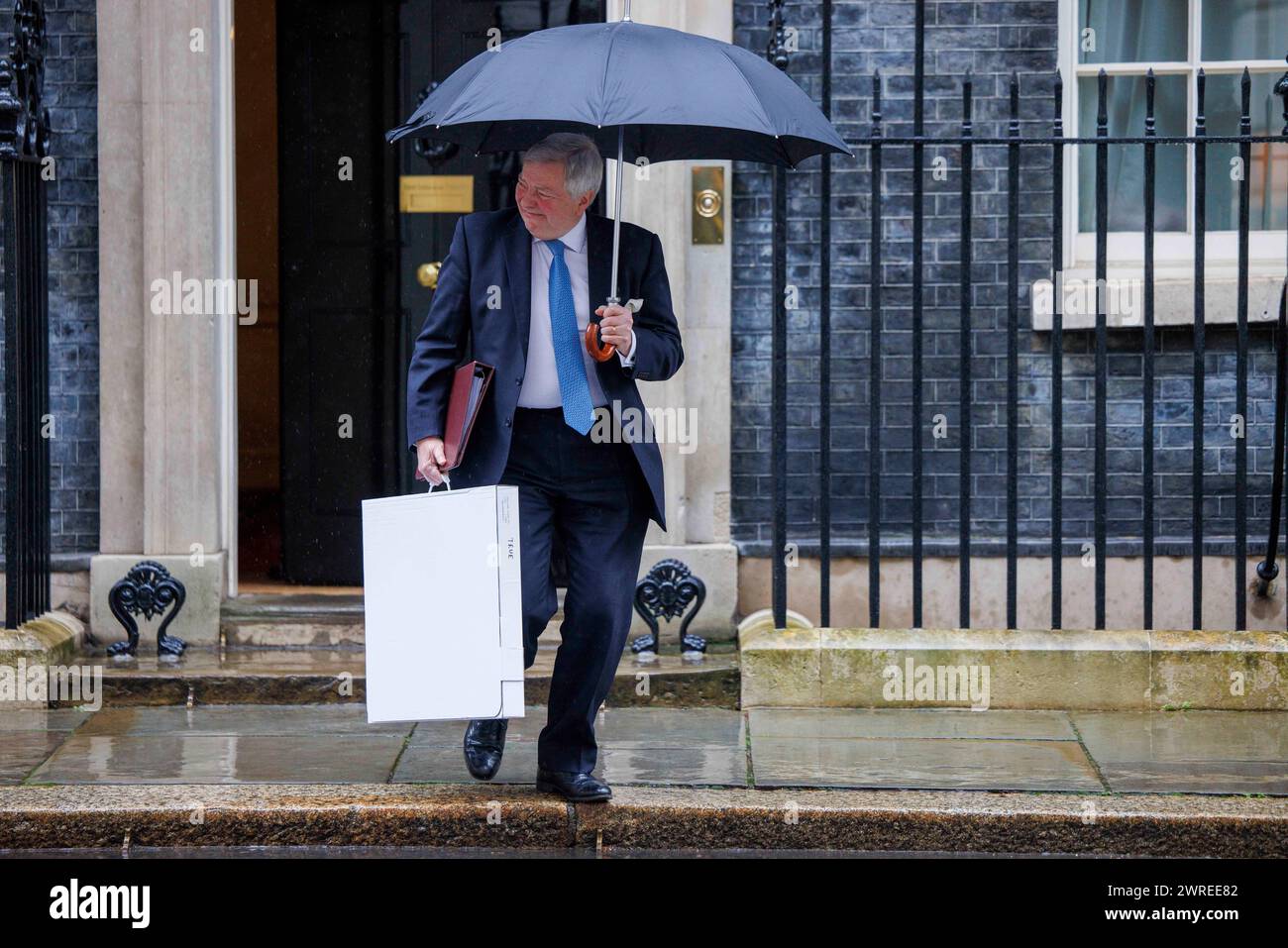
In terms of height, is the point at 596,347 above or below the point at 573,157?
below

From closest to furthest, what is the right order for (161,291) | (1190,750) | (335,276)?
(1190,750)
(161,291)
(335,276)

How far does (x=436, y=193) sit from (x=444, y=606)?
350 cm

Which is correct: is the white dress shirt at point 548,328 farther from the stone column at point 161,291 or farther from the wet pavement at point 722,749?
the stone column at point 161,291

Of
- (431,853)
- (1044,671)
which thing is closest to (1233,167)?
(1044,671)

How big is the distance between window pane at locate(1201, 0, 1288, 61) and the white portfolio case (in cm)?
452

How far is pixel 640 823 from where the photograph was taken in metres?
5.22

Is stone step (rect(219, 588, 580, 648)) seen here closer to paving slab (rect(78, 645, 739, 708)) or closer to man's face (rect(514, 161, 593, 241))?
paving slab (rect(78, 645, 739, 708))

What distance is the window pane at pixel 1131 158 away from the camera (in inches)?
305

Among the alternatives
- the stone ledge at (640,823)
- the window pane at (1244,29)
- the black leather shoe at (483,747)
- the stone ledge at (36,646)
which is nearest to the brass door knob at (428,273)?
the stone ledge at (36,646)

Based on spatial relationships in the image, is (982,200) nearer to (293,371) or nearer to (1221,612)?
(1221,612)

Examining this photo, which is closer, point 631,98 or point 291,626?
point 631,98

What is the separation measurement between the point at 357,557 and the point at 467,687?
329 cm

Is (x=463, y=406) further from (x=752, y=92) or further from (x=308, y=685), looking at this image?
(x=308, y=685)

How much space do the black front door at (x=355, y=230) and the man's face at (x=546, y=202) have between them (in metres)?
2.81
